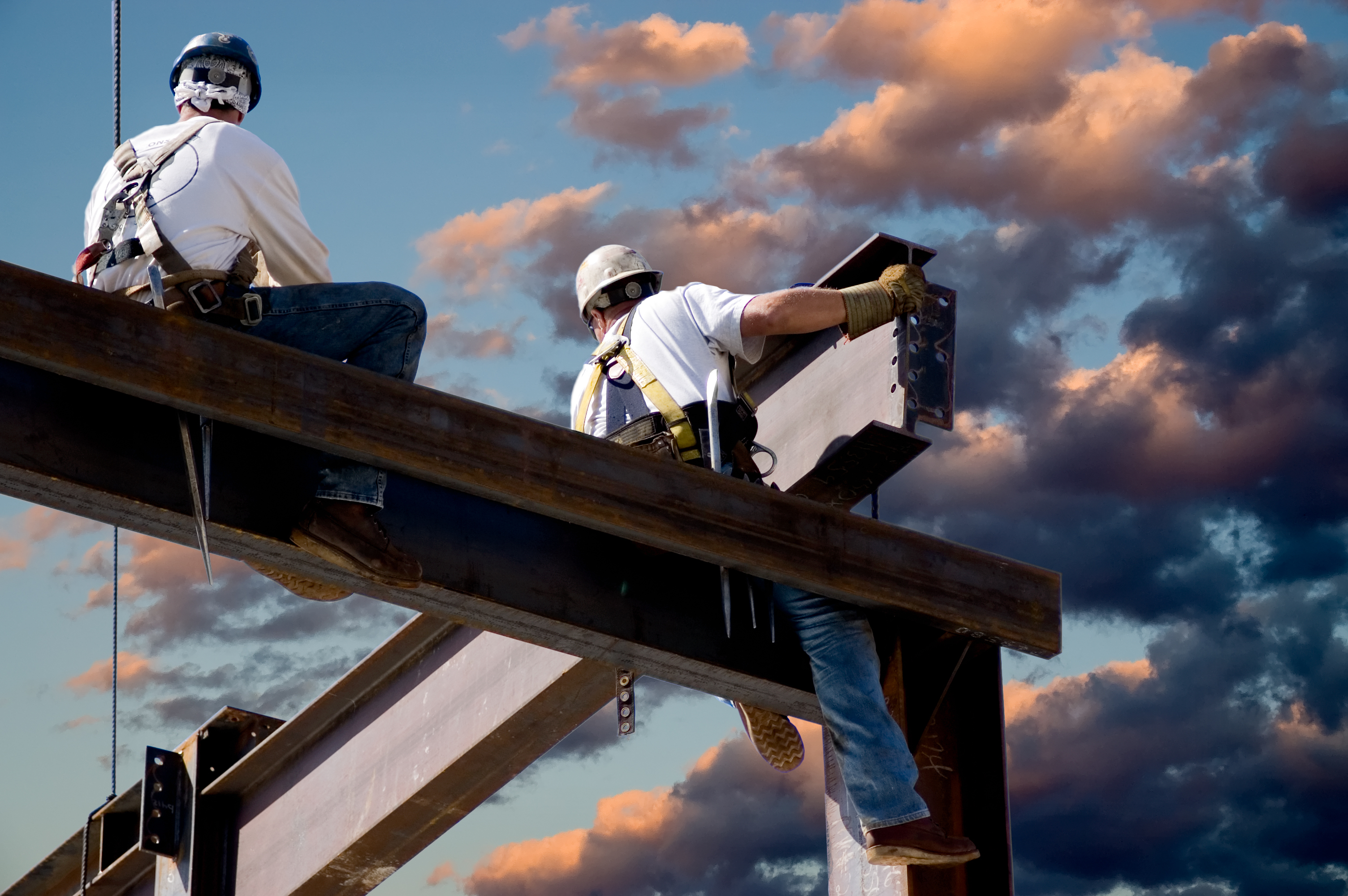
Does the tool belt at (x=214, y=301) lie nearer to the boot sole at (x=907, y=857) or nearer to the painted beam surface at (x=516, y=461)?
the painted beam surface at (x=516, y=461)

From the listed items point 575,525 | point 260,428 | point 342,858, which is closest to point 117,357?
point 260,428

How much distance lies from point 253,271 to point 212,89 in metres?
0.96

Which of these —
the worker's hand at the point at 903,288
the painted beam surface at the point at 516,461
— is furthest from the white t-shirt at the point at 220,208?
the worker's hand at the point at 903,288

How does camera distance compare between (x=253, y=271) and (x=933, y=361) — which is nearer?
(x=253, y=271)

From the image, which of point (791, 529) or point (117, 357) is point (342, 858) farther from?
point (117, 357)

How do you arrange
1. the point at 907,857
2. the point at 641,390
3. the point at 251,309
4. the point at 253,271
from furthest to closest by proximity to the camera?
the point at 641,390 → the point at 907,857 → the point at 253,271 → the point at 251,309

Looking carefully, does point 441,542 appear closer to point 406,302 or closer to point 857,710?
point 406,302

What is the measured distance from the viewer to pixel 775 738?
7.62m

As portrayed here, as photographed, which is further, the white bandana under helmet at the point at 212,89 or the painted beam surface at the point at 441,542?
the white bandana under helmet at the point at 212,89

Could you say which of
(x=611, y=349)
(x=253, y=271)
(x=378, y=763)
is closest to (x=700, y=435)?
(x=611, y=349)

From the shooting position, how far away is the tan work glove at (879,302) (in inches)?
292

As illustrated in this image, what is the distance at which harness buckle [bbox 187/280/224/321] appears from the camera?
6062mm

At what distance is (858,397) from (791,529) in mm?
1091

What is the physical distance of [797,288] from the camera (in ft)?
24.5
